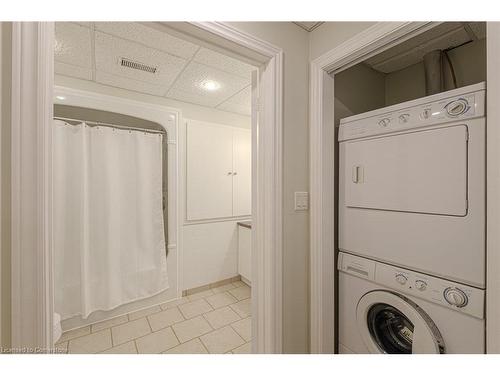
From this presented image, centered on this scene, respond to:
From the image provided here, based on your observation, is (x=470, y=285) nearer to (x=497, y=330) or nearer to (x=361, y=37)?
(x=497, y=330)

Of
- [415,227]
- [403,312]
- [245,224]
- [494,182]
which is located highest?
[494,182]

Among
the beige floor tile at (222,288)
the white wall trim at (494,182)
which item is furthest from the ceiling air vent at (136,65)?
the beige floor tile at (222,288)

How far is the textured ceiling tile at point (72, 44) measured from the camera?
1363mm

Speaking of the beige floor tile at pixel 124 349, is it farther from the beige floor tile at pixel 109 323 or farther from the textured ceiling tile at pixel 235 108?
the textured ceiling tile at pixel 235 108

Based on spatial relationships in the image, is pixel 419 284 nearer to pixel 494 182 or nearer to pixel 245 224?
pixel 494 182

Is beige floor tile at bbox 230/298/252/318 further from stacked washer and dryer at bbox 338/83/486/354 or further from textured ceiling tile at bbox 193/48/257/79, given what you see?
textured ceiling tile at bbox 193/48/257/79

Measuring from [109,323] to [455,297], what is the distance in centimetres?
262

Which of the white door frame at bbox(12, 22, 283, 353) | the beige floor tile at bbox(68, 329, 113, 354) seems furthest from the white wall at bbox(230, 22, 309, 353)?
the beige floor tile at bbox(68, 329, 113, 354)

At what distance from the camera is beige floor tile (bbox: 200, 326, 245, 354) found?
1.76 metres

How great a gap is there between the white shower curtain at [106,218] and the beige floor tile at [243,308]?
806 millimetres

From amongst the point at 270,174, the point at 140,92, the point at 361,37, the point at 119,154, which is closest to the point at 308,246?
the point at 270,174

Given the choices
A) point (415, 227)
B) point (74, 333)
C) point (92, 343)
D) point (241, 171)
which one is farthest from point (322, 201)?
point (74, 333)

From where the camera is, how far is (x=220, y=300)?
8.22ft
